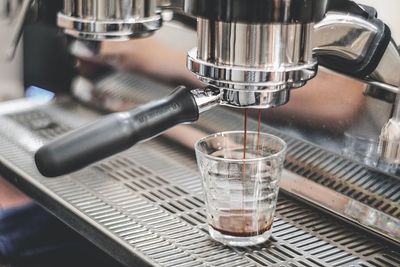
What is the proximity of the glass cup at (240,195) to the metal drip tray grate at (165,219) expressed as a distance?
0.01 meters

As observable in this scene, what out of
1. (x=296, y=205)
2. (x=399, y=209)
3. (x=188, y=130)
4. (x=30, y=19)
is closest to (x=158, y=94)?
(x=188, y=130)

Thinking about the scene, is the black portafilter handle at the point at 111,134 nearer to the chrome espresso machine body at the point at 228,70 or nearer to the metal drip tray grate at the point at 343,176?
the chrome espresso machine body at the point at 228,70

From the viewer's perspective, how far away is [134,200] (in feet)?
2.59

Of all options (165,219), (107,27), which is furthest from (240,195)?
(107,27)

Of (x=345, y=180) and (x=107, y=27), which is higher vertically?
(x=107, y=27)

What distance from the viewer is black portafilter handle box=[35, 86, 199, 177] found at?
51 cm

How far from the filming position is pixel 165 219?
0.74 m

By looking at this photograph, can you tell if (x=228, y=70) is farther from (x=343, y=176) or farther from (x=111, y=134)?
(x=343, y=176)

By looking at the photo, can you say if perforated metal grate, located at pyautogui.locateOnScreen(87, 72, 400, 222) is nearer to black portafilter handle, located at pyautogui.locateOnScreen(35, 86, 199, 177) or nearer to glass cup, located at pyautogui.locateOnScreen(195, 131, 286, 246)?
glass cup, located at pyautogui.locateOnScreen(195, 131, 286, 246)

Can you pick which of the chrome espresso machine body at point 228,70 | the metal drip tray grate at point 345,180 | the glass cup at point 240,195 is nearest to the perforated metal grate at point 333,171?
the metal drip tray grate at point 345,180

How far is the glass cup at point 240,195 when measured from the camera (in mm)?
674

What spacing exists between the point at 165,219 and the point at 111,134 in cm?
24

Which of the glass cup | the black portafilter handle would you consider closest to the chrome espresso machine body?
the black portafilter handle

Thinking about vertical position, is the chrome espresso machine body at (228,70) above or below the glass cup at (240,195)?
above
